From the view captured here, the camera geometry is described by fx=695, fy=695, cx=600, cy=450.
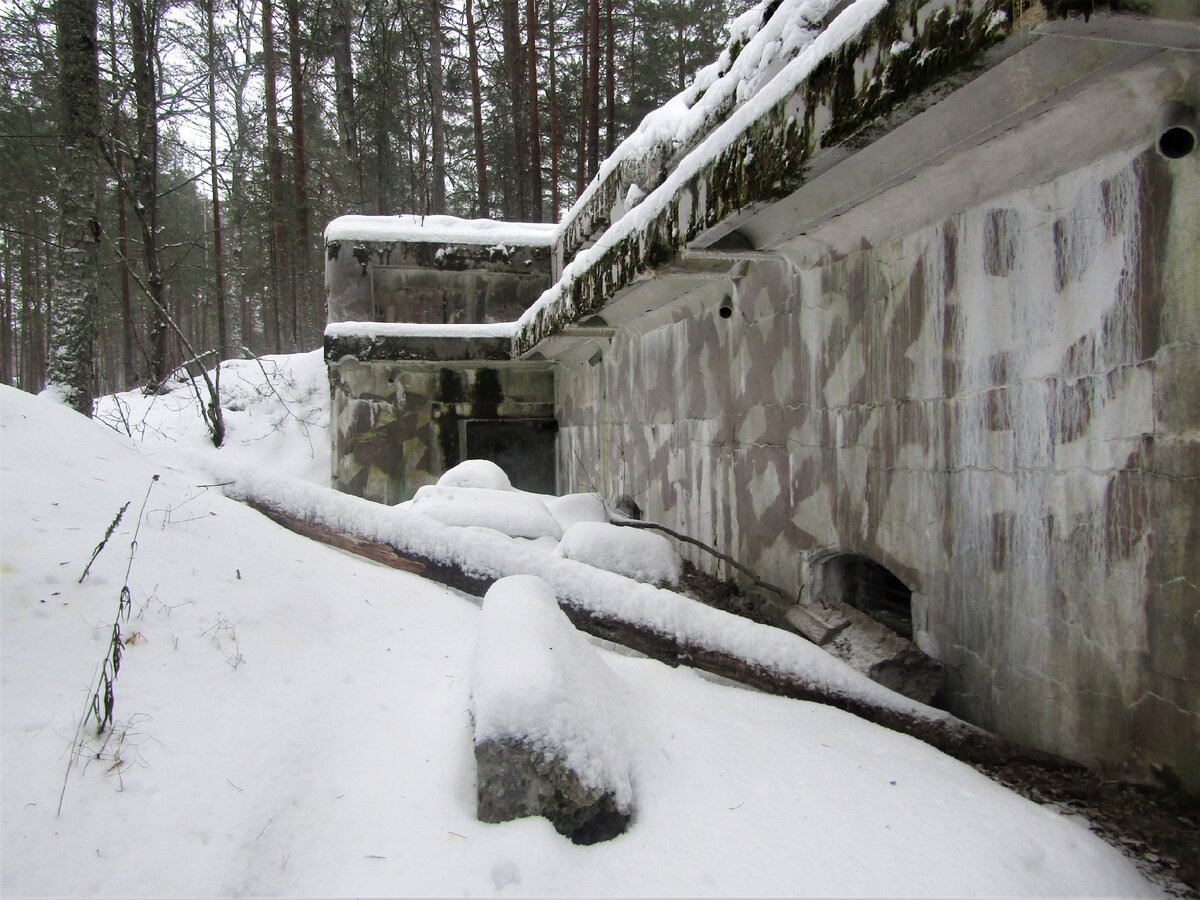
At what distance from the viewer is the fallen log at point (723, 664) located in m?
2.25

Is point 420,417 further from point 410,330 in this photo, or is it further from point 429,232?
point 429,232

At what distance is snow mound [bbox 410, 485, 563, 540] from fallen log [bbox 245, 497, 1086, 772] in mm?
645

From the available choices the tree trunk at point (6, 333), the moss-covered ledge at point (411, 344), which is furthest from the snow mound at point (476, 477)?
the tree trunk at point (6, 333)

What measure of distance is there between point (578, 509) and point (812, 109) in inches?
163

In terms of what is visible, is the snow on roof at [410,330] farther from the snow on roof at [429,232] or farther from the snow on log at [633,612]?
the snow on log at [633,612]

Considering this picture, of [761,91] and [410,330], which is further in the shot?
[410,330]

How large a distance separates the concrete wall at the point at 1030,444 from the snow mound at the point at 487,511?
64.9 inches

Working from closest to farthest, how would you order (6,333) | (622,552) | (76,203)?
(622,552) < (76,203) < (6,333)

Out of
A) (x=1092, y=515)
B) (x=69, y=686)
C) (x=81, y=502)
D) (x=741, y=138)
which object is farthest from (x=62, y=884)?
(x=741, y=138)

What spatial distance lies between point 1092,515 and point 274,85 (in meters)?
16.6

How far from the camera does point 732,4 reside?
1580 cm

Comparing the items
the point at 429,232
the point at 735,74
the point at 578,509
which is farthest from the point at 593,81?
the point at 735,74

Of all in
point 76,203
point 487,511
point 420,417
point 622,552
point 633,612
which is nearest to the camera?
point 633,612

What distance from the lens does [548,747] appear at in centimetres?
175
